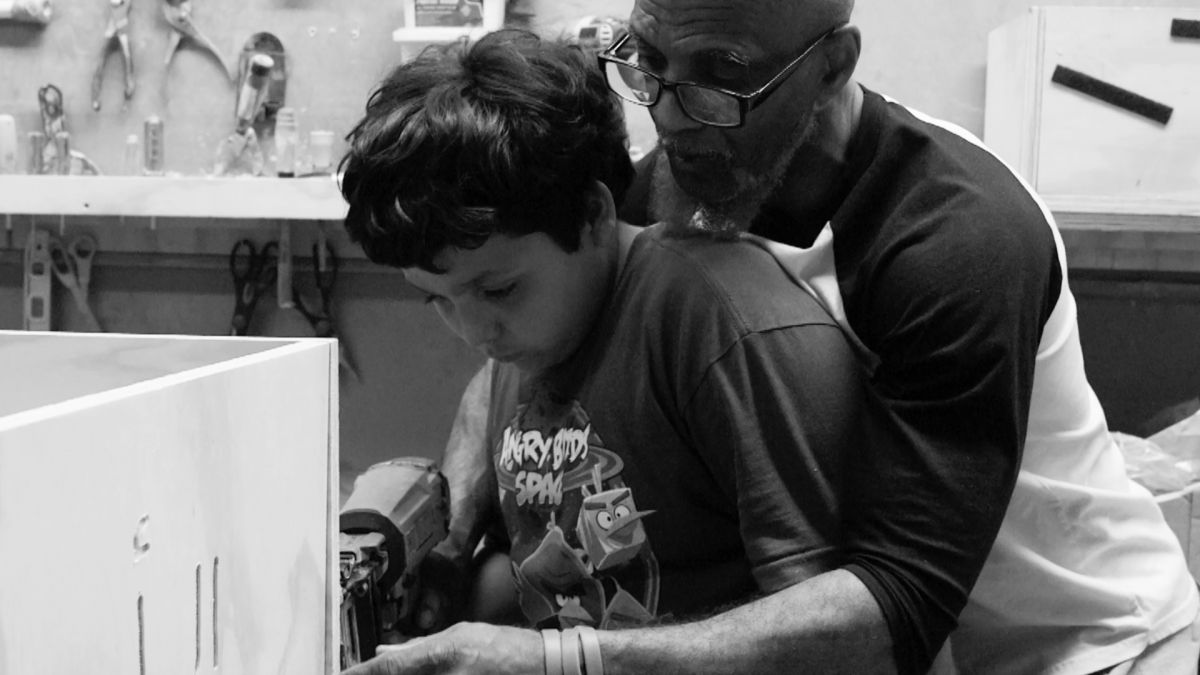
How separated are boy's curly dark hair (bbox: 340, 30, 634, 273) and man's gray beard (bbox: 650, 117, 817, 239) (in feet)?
0.26

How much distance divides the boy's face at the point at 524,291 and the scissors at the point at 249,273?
1076mm

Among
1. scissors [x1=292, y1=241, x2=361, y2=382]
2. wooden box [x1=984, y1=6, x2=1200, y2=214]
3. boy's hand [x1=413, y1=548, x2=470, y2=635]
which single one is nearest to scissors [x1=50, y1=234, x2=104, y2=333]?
scissors [x1=292, y1=241, x2=361, y2=382]

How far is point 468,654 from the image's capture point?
84cm

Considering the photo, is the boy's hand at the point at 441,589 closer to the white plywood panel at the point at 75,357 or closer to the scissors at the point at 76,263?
the white plywood panel at the point at 75,357

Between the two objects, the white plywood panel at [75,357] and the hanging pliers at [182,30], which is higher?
the hanging pliers at [182,30]

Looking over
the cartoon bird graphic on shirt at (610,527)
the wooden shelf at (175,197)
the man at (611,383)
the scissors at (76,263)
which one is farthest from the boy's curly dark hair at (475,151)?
the scissors at (76,263)

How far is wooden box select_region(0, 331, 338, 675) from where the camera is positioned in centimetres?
48

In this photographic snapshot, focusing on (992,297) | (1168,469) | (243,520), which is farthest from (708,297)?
(1168,469)

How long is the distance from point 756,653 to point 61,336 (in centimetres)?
55

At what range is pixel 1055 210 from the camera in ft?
5.63

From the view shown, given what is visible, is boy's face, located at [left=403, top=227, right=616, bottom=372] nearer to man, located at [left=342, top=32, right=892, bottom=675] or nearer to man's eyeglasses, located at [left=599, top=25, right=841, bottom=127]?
man, located at [left=342, top=32, right=892, bottom=675]

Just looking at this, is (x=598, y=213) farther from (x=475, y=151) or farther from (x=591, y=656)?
(x=591, y=656)

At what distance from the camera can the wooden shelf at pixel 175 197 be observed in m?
1.74

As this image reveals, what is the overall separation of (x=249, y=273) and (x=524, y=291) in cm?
118
